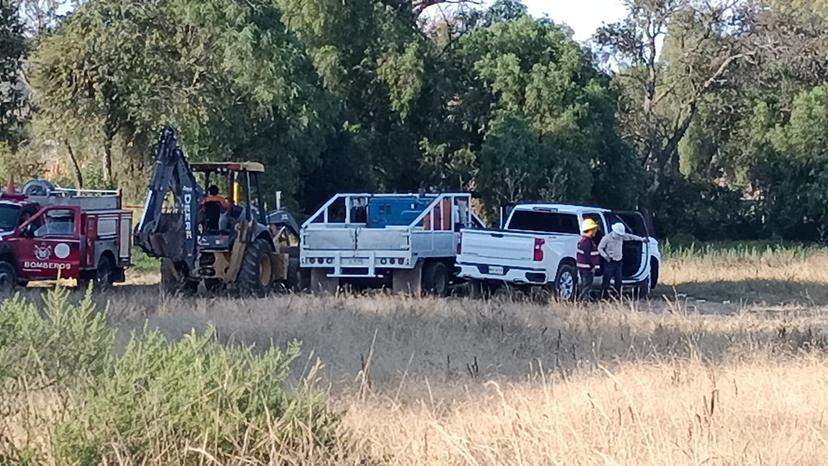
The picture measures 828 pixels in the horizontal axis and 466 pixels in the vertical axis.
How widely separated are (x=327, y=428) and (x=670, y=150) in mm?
48762

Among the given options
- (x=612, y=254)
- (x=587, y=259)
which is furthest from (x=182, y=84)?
(x=587, y=259)

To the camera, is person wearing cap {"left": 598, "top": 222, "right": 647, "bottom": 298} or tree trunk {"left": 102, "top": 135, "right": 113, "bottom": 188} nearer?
person wearing cap {"left": 598, "top": 222, "right": 647, "bottom": 298}

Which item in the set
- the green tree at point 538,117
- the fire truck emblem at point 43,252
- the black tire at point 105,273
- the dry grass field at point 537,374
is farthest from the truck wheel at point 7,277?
the green tree at point 538,117

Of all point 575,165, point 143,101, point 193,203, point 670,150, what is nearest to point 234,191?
point 193,203

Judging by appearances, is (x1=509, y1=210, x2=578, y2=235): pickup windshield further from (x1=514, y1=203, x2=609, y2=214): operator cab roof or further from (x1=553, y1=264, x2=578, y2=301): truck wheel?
(x1=553, y1=264, x2=578, y2=301): truck wheel

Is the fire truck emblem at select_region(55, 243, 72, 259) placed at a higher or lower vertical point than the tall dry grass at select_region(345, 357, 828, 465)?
higher

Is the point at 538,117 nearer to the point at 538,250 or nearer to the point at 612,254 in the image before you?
the point at 538,250

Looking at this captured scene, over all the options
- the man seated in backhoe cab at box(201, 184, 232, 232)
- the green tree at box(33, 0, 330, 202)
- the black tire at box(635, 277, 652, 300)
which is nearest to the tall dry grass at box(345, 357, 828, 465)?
the man seated in backhoe cab at box(201, 184, 232, 232)

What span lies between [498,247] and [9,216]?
9.19 m

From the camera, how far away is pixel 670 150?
54.5m

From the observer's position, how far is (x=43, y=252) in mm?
23734

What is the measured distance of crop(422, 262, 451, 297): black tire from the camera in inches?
966

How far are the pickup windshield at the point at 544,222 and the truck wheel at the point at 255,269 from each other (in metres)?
4.99

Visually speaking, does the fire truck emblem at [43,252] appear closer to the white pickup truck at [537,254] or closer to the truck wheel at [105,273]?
the truck wheel at [105,273]
